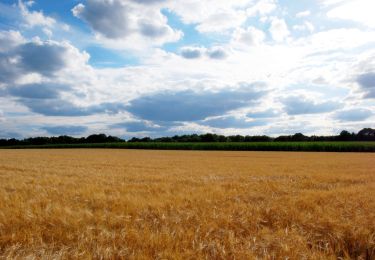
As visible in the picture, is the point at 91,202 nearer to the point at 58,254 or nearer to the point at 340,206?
the point at 58,254

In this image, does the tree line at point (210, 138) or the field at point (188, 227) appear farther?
the tree line at point (210, 138)

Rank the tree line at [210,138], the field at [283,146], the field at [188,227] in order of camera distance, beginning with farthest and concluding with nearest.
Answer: the tree line at [210,138]
the field at [283,146]
the field at [188,227]

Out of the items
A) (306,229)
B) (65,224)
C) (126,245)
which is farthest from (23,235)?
(306,229)

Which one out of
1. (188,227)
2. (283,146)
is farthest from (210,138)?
(188,227)

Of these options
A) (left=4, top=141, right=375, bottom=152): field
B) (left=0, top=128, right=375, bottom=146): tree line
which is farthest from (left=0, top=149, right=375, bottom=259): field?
(left=0, top=128, right=375, bottom=146): tree line

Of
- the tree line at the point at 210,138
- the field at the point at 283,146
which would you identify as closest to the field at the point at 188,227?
the field at the point at 283,146

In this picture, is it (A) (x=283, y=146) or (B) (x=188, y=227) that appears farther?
(A) (x=283, y=146)

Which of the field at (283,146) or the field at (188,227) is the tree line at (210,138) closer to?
the field at (283,146)

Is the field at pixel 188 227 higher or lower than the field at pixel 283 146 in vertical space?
lower

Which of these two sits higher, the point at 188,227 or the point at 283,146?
the point at 283,146

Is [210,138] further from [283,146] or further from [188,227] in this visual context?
[188,227]

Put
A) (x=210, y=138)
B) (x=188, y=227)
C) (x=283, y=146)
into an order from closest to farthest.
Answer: (x=188, y=227) → (x=283, y=146) → (x=210, y=138)

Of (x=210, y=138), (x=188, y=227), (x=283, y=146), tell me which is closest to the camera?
(x=188, y=227)

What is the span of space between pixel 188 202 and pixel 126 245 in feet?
10.1
